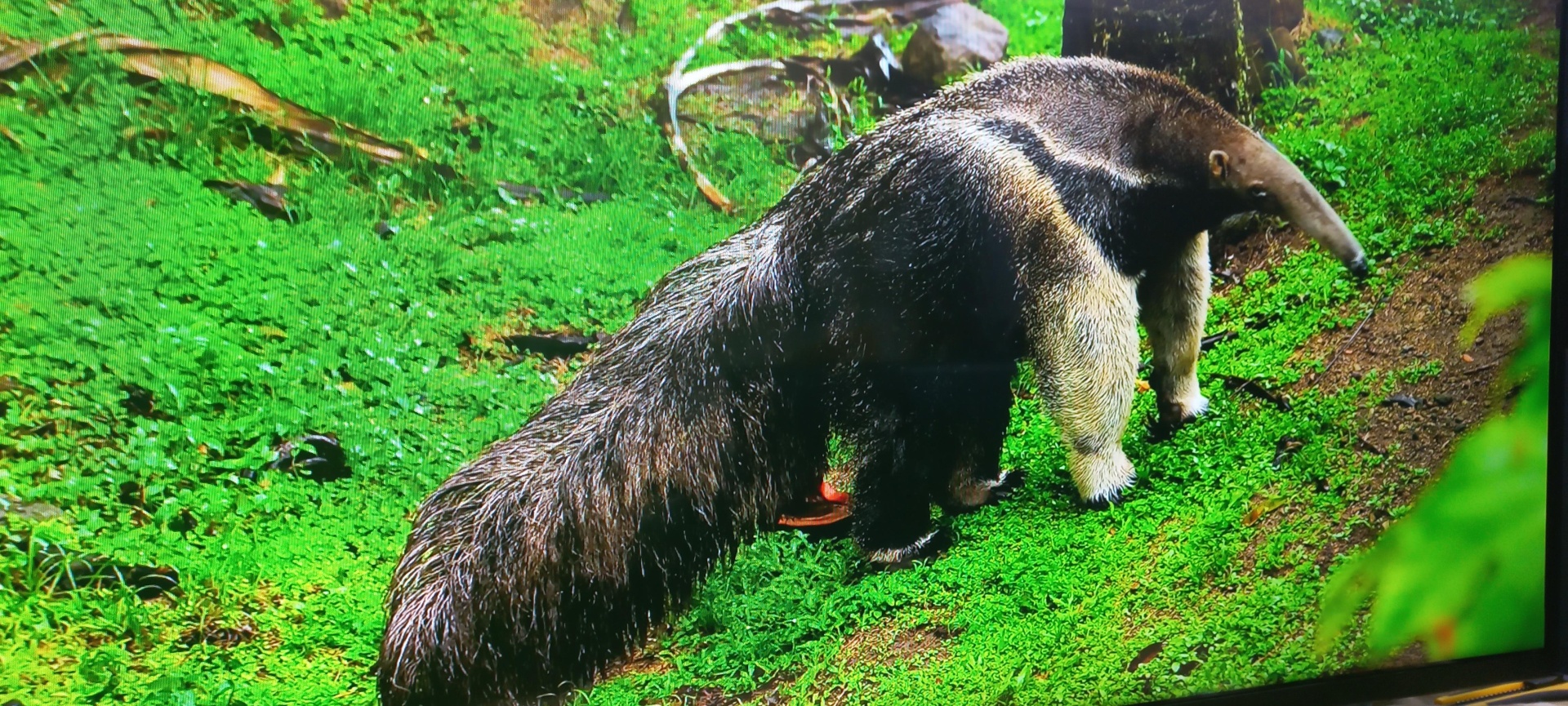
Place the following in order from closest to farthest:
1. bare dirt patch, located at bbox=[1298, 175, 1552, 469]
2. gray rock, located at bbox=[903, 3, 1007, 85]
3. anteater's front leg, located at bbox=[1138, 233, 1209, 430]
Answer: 1. gray rock, located at bbox=[903, 3, 1007, 85]
2. anteater's front leg, located at bbox=[1138, 233, 1209, 430]
3. bare dirt patch, located at bbox=[1298, 175, 1552, 469]

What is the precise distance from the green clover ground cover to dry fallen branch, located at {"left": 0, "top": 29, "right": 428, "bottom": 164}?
0.02 meters

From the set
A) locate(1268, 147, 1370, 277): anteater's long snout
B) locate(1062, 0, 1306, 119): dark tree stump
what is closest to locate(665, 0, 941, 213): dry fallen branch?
locate(1062, 0, 1306, 119): dark tree stump

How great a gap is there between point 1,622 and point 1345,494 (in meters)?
3.11

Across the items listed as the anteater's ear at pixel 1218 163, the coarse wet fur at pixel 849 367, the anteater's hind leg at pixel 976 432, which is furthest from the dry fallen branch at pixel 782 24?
the anteater's ear at pixel 1218 163

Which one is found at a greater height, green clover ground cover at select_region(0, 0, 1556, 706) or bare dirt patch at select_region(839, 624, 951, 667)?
green clover ground cover at select_region(0, 0, 1556, 706)

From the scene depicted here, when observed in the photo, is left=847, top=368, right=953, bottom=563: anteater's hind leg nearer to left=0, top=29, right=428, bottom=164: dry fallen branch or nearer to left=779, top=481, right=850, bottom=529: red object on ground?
left=779, top=481, right=850, bottom=529: red object on ground

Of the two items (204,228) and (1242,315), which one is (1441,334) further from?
(204,228)

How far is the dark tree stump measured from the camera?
218 cm

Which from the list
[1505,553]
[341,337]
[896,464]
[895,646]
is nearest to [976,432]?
[896,464]

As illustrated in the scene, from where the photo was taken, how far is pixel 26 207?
5.22 ft

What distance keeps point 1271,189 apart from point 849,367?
3.86 feet

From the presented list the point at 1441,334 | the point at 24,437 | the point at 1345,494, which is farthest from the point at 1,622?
the point at 1441,334

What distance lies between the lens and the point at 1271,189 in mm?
2291

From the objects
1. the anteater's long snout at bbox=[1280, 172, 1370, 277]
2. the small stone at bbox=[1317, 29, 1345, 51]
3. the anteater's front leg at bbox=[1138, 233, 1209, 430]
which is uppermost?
the small stone at bbox=[1317, 29, 1345, 51]
